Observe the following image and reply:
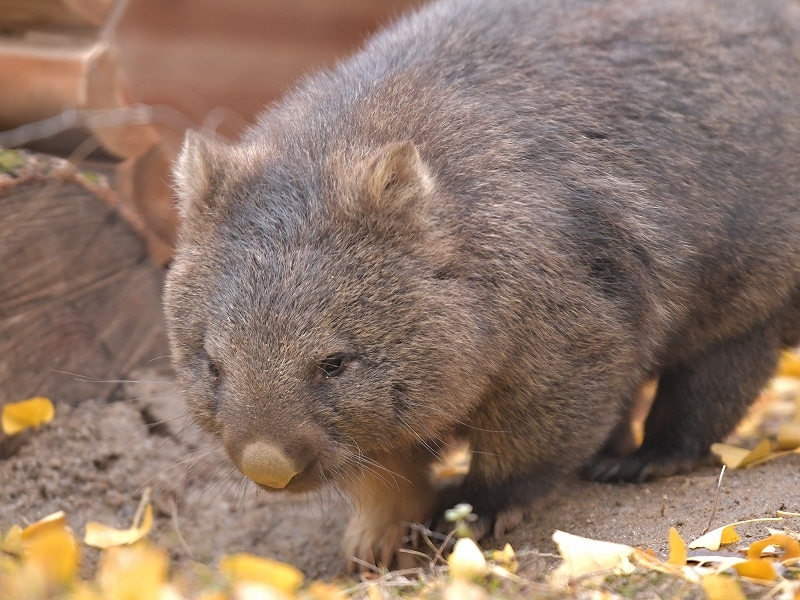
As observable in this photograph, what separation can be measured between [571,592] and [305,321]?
119cm

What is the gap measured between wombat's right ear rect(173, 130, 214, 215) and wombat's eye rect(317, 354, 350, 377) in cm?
85

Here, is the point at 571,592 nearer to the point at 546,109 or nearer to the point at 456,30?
the point at 546,109

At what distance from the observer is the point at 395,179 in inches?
131

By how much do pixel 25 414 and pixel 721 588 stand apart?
3030 mm

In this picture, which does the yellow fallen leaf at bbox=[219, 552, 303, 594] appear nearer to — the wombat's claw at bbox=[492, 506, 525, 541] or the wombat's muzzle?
the wombat's muzzle

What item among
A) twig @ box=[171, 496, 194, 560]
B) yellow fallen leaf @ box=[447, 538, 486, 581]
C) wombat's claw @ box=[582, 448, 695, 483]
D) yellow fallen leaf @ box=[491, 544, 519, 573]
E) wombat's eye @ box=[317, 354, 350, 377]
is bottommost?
twig @ box=[171, 496, 194, 560]

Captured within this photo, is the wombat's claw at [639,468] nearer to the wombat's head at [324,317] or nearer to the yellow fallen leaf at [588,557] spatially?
the wombat's head at [324,317]

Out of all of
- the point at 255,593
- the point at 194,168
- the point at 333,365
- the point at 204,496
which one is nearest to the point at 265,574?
the point at 255,593

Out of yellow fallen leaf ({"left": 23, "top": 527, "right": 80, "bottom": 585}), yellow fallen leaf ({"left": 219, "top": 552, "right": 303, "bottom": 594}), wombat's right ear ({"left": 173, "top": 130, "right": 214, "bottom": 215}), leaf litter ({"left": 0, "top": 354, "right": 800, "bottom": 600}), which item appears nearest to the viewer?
leaf litter ({"left": 0, "top": 354, "right": 800, "bottom": 600})

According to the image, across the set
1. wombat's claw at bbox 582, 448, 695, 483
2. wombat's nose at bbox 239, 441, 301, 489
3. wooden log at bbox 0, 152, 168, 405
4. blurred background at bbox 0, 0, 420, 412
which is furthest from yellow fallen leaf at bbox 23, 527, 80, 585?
wombat's claw at bbox 582, 448, 695, 483

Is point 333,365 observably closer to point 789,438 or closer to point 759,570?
point 759,570

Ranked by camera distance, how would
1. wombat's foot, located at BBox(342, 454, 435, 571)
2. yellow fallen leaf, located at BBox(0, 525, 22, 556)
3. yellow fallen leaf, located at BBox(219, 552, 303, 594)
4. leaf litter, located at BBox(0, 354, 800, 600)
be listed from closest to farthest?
1. leaf litter, located at BBox(0, 354, 800, 600)
2. yellow fallen leaf, located at BBox(219, 552, 303, 594)
3. yellow fallen leaf, located at BBox(0, 525, 22, 556)
4. wombat's foot, located at BBox(342, 454, 435, 571)

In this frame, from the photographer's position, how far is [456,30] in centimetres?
407

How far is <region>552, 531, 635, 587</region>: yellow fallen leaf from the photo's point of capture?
2.93 meters
